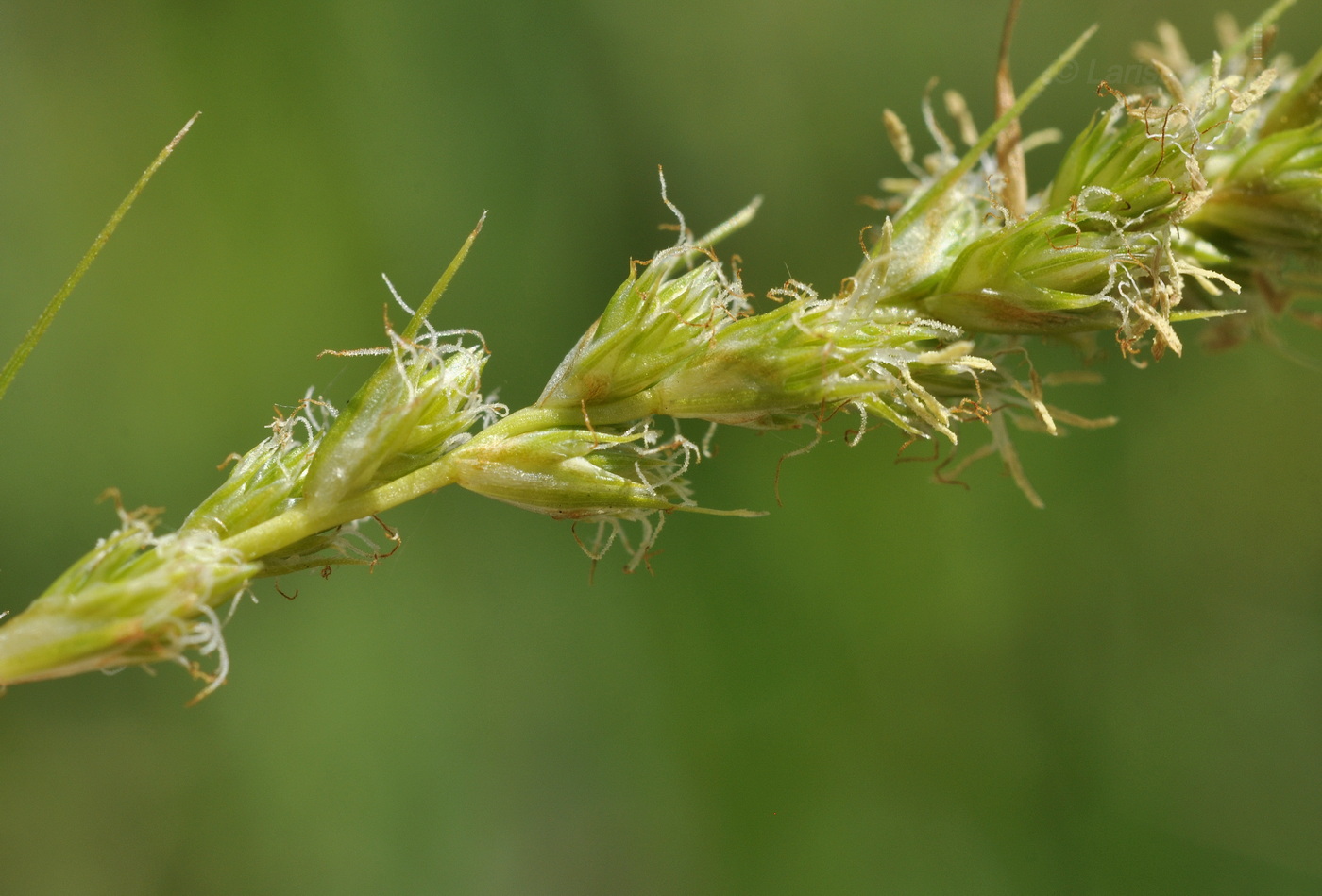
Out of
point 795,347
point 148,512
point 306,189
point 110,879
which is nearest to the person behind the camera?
point 148,512

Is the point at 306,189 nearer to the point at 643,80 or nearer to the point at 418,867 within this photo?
the point at 643,80

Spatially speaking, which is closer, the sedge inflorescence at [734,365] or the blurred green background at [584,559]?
the sedge inflorescence at [734,365]

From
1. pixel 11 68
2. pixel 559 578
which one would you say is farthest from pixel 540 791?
pixel 11 68

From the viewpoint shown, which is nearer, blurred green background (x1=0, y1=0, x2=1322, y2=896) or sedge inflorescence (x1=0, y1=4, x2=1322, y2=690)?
sedge inflorescence (x1=0, y1=4, x2=1322, y2=690)
